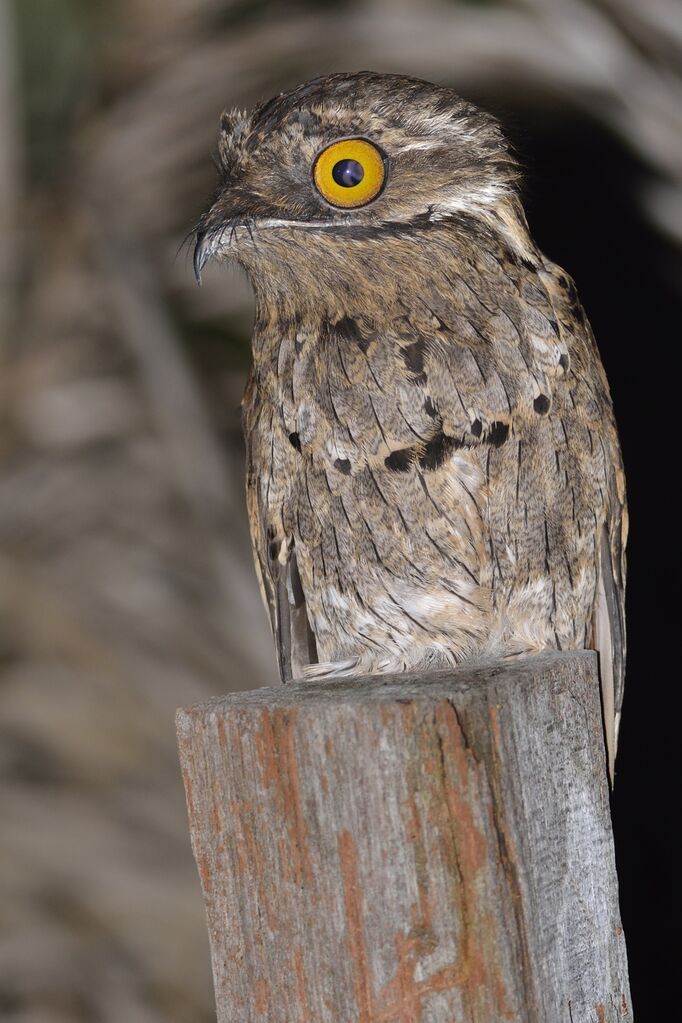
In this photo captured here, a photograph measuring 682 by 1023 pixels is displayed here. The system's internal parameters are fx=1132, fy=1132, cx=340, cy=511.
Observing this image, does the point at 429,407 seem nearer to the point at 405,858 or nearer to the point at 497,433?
the point at 497,433

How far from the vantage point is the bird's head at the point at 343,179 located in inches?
76.8

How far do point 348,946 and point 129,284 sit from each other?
11.5ft

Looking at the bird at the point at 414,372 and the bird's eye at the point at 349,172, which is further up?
the bird's eye at the point at 349,172

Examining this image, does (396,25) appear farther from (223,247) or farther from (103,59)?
(223,247)

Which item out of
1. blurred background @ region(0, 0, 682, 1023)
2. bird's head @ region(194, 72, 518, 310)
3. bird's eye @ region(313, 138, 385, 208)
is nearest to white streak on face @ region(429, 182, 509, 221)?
bird's head @ region(194, 72, 518, 310)

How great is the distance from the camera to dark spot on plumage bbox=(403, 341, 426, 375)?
1994mm

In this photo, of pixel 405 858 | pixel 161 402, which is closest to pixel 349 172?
pixel 405 858

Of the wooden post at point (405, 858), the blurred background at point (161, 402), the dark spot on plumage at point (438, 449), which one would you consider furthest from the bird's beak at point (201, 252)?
the blurred background at point (161, 402)

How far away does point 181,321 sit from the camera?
15.9 ft

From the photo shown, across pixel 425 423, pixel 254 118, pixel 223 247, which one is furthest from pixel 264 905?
pixel 254 118

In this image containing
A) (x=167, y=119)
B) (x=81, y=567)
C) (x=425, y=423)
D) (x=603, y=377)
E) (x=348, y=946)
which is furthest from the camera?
(x=81, y=567)

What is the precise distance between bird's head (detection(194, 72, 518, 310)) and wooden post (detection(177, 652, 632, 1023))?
2.98 feet

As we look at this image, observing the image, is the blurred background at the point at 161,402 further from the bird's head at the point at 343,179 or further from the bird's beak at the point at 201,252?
the bird's beak at the point at 201,252

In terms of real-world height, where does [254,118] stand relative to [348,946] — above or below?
above
